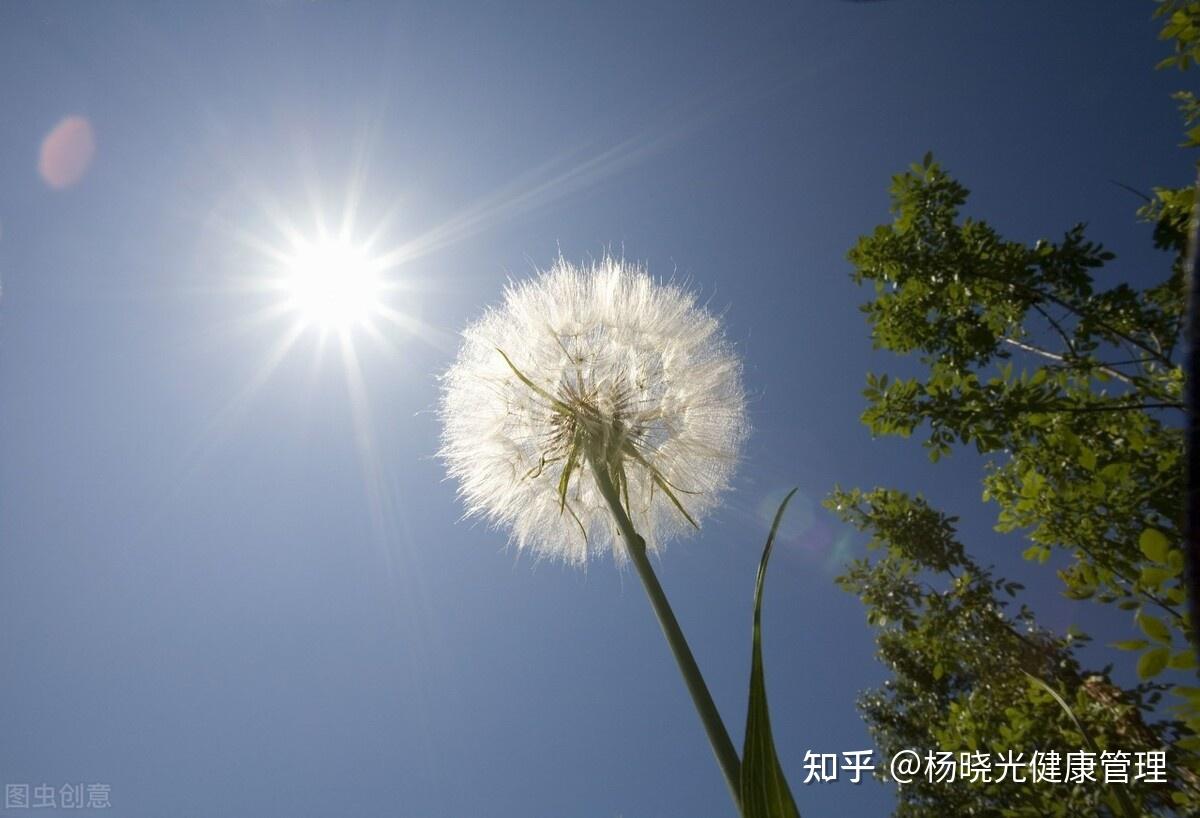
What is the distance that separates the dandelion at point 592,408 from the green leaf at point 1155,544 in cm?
171

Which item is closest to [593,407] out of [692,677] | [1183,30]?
[692,677]

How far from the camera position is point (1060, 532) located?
11.9 feet

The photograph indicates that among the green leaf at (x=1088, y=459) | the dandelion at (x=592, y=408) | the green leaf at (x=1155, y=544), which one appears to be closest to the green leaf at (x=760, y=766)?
the green leaf at (x=1155, y=544)

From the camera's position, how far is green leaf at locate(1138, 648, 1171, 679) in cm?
140

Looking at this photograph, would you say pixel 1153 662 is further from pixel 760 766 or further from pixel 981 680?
pixel 981 680

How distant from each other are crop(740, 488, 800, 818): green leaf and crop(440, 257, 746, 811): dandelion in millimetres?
1636

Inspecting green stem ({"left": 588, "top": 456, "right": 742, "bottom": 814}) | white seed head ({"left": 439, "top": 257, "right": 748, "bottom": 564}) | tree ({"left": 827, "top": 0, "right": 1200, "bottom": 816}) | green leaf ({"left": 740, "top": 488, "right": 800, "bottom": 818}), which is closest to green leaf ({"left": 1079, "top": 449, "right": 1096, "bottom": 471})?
tree ({"left": 827, "top": 0, "right": 1200, "bottom": 816})

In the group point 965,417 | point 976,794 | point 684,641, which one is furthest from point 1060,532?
point 684,641

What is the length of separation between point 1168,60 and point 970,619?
12.2ft

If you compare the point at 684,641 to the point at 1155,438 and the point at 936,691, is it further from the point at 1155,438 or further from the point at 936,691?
the point at 936,691

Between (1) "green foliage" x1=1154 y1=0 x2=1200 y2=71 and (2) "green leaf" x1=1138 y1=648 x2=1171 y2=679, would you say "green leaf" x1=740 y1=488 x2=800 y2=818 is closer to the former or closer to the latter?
(2) "green leaf" x1=1138 y1=648 x2=1171 y2=679

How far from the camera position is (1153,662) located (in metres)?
1.42

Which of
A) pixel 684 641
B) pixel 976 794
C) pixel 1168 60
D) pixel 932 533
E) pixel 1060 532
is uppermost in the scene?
pixel 1168 60

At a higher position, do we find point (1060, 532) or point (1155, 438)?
point (1155, 438)
